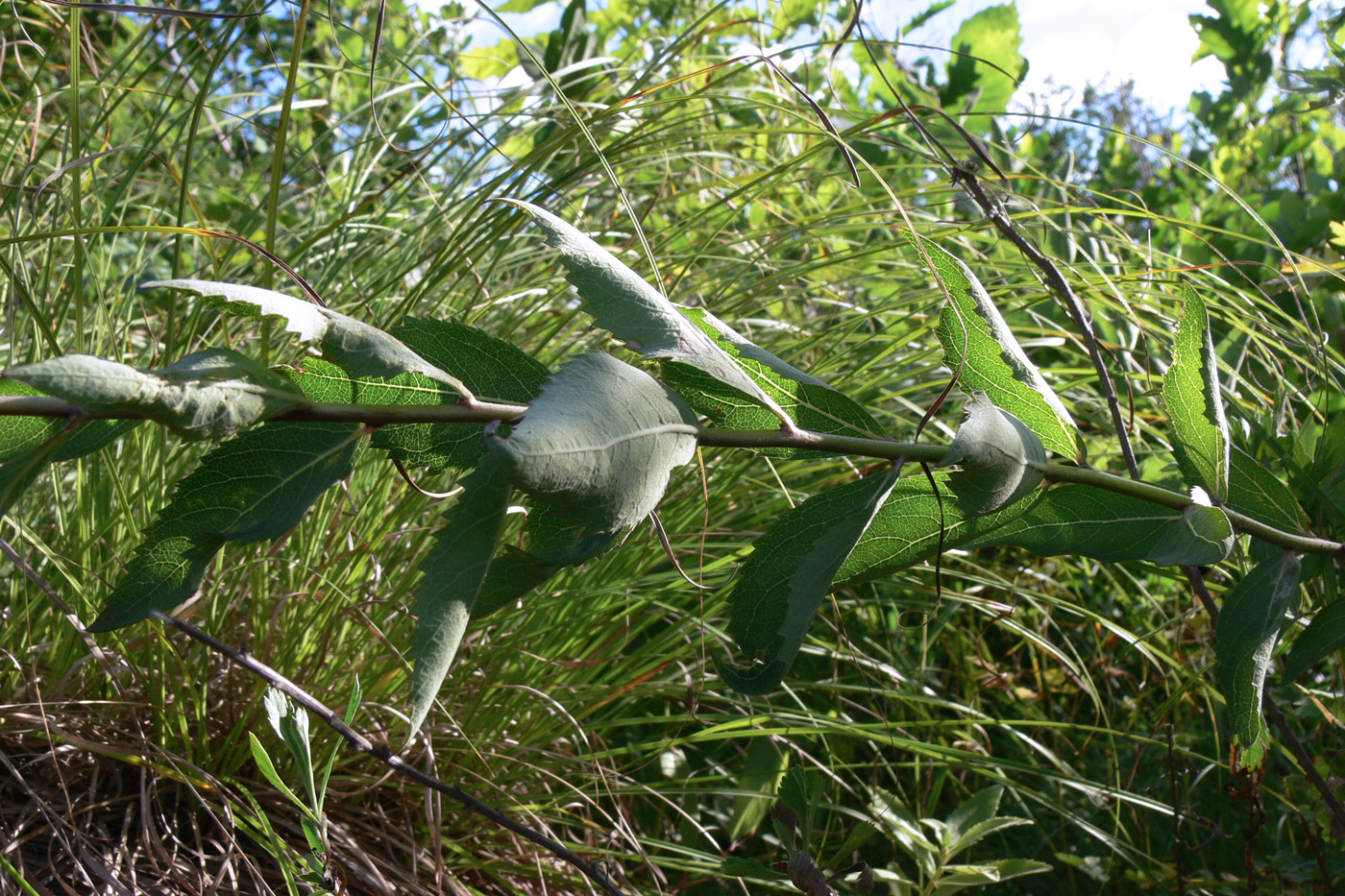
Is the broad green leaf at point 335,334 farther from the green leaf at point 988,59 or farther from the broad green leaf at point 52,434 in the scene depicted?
the green leaf at point 988,59

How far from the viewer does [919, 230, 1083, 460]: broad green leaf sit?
44 cm

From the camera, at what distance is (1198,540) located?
43cm

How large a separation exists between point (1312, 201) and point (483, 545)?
186cm

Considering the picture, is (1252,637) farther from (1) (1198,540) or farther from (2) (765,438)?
(2) (765,438)

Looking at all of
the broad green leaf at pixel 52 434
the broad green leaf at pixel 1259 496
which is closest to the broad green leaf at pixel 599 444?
the broad green leaf at pixel 52 434

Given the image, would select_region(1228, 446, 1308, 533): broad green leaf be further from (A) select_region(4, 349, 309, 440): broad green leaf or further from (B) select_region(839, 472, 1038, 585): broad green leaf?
(A) select_region(4, 349, 309, 440): broad green leaf

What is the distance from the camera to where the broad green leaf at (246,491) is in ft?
1.05

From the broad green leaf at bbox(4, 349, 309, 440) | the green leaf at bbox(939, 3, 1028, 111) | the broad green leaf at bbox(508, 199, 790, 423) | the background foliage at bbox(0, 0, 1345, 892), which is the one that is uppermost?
the green leaf at bbox(939, 3, 1028, 111)

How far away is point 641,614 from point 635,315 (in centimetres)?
77

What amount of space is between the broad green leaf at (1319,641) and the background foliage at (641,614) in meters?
0.01

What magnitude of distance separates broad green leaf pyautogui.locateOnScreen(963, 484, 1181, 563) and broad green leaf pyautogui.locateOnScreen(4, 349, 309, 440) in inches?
12.4

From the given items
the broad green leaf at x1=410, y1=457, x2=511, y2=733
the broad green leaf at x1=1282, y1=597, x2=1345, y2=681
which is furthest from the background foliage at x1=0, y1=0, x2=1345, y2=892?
the broad green leaf at x1=410, y1=457, x2=511, y2=733

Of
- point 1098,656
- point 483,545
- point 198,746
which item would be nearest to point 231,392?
point 483,545

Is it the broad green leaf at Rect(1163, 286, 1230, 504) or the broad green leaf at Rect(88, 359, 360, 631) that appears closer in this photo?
the broad green leaf at Rect(88, 359, 360, 631)
